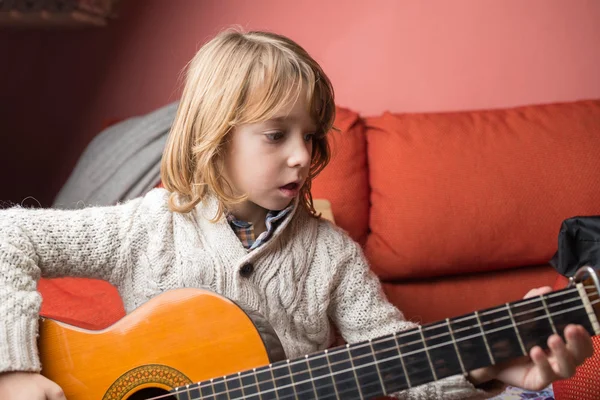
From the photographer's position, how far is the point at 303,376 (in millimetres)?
877

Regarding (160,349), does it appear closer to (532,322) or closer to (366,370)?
(366,370)

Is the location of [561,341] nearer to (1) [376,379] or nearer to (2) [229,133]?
(1) [376,379]

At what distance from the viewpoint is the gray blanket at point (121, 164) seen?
1805 mm

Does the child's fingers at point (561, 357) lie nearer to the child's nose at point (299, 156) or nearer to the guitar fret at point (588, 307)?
the guitar fret at point (588, 307)

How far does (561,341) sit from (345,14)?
4.62 ft

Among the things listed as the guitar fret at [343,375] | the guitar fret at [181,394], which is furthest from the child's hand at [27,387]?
the guitar fret at [343,375]

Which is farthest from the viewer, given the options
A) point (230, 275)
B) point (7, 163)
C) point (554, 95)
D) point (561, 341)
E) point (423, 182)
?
point (7, 163)

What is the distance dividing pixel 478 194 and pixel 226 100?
0.78 meters

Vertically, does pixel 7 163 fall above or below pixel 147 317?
below

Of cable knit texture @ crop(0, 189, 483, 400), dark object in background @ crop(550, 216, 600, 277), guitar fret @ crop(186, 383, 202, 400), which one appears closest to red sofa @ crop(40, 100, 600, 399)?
dark object in background @ crop(550, 216, 600, 277)

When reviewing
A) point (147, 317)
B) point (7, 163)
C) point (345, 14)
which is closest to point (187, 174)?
point (147, 317)

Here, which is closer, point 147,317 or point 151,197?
point 147,317

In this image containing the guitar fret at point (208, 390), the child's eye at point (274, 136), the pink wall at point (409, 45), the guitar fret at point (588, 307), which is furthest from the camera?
the pink wall at point (409, 45)

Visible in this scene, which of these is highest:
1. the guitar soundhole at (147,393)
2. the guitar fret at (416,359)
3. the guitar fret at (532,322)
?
the guitar fret at (532,322)
